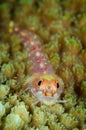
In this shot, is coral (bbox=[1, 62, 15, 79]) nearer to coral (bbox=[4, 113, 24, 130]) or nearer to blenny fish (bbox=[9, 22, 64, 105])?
blenny fish (bbox=[9, 22, 64, 105])

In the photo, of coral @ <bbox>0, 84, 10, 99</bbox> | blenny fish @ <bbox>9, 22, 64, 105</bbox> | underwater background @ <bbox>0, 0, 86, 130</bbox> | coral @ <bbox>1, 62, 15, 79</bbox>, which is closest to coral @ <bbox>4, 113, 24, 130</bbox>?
underwater background @ <bbox>0, 0, 86, 130</bbox>

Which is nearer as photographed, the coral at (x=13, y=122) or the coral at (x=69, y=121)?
the coral at (x=13, y=122)

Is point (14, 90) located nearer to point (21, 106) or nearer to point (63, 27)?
point (21, 106)

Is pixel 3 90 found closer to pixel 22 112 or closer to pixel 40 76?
pixel 22 112

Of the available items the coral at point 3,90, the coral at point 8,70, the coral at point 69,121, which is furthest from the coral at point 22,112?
the coral at point 8,70

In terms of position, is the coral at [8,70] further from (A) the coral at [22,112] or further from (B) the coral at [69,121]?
(B) the coral at [69,121]
